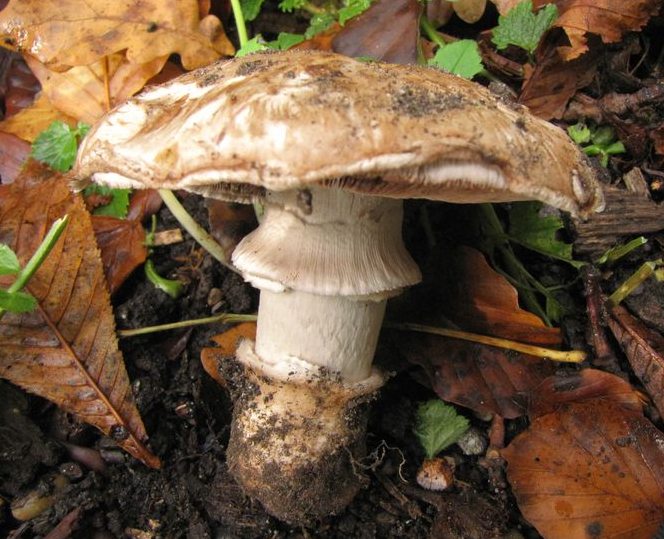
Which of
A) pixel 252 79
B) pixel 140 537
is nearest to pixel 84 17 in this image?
pixel 252 79

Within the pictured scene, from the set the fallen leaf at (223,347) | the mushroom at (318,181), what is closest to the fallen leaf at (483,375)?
the mushroom at (318,181)

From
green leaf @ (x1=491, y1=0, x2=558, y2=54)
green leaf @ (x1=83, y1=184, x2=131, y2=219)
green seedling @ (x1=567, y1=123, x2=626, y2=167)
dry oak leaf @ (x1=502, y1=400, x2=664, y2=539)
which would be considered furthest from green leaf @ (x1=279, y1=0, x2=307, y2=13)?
dry oak leaf @ (x1=502, y1=400, x2=664, y2=539)

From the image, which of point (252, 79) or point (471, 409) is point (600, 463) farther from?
point (252, 79)

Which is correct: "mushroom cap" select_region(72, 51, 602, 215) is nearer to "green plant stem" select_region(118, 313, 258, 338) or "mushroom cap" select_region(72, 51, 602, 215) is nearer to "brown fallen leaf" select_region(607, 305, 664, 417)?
"brown fallen leaf" select_region(607, 305, 664, 417)

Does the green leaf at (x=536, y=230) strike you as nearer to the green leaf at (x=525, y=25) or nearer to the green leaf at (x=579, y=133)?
the green leaf at (x=579, y=133)

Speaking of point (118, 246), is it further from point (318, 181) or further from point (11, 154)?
point (318, 181)

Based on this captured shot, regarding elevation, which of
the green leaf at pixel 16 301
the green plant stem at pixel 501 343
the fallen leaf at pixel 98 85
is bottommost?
the green plant stem at pixel 501 343

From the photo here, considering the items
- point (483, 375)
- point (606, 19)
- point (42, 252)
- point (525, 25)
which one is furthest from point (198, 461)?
point (606, 19)
